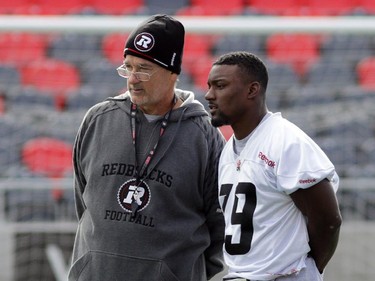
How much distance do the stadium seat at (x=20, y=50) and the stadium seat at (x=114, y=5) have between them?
12.6 feet

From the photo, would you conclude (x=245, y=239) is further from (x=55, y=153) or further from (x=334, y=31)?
(x=55, y=153)

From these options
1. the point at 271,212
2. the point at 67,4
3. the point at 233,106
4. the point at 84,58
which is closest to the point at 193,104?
the point at 233,106

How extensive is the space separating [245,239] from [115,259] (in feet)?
1.70

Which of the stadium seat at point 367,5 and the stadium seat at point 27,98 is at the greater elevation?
the stadium seat at point 27,98

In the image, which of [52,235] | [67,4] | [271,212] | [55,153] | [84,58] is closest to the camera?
[271,212]

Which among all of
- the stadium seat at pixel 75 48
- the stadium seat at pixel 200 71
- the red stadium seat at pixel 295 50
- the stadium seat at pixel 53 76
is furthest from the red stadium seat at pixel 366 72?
the stadium seat at pixel 53 76

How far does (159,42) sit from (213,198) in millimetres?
628

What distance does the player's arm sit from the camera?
3.35 m

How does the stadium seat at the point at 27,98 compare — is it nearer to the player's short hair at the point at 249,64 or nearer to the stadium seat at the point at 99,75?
the stadium seat at the point at 99,75

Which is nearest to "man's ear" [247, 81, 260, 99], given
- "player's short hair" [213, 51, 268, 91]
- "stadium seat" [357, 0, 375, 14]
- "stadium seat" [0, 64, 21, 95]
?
"player's short hair" [213, 51, 268, 91]

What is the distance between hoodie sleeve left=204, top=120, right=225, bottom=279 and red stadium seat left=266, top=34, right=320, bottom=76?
4.51 meters

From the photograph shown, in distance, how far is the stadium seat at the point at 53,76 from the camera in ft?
26.7

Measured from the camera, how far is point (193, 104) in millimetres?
3826

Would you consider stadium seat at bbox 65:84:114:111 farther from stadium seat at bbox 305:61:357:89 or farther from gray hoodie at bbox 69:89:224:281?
gray hoodie at bbox 69:89:224:281
